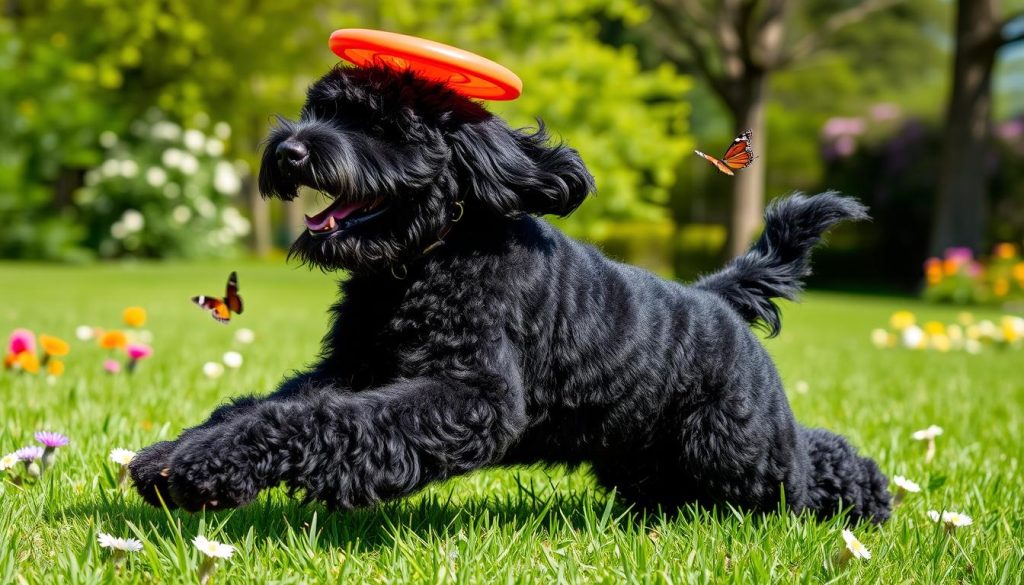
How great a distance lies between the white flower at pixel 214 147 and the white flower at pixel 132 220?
219cm

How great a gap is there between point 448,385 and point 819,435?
4.84ft

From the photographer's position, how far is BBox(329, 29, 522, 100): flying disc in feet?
7.48

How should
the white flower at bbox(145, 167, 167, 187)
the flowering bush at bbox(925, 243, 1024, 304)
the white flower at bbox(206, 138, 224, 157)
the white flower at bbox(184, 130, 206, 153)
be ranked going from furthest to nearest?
the white flower at bbox(206, 138, 224, 157) < the white flower at bbox(184, 130, 206, 153) < the white flower at bbox(145, 167, 167, 187) < the flowering bush at bbox(925, 243, 1024, 304)

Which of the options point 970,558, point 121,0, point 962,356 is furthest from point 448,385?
point 121,0

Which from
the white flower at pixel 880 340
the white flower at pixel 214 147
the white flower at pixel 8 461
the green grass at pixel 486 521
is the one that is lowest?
the white flower at pixel 880 340

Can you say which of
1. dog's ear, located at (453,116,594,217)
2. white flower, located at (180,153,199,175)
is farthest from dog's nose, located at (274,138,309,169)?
white flower, located at (180,153,199,175)

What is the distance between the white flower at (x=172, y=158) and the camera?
2220cm

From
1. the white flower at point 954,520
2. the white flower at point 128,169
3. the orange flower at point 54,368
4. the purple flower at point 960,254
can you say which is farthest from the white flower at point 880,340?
the white flower at point 128,169

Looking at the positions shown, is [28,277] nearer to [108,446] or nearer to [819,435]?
[108,446]

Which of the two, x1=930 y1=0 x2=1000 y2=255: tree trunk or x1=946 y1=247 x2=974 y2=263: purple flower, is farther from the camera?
x1=930 y1=0 x2=1000 y2=255: tree trunk

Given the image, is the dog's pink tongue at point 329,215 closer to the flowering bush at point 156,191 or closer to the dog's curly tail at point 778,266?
the dog's curly tail at point 778,266

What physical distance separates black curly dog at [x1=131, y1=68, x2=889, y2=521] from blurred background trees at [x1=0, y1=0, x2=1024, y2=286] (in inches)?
532

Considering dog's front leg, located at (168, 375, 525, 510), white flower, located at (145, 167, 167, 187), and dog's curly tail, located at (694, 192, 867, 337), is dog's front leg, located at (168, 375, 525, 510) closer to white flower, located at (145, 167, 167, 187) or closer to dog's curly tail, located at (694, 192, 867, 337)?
dog's curly tail, located at (694, 192, 867, 337)

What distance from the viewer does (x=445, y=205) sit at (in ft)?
8.10
